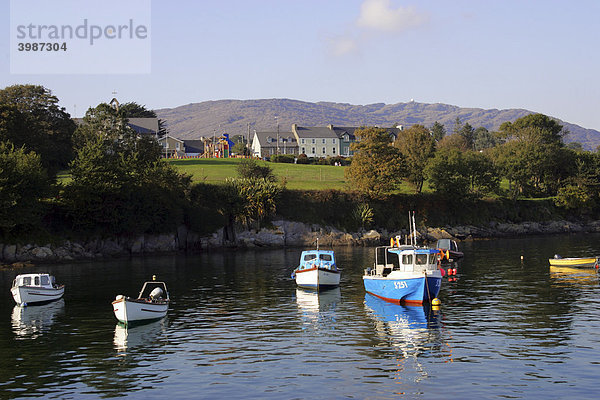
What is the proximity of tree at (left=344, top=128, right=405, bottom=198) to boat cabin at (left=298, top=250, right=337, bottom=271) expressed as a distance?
5827 cm

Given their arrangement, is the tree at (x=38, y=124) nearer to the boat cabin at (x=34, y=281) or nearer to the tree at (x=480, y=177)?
the boat cabin at (x=34, y=281)

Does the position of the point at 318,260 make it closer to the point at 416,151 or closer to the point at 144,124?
the point at 416,151

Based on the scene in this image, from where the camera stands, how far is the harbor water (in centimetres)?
2566

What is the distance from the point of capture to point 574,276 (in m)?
57.8

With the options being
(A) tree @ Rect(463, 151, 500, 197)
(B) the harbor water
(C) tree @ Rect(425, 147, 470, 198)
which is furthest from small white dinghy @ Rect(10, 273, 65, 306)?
(A) tree @ Rect(463, 151, 500, 197)

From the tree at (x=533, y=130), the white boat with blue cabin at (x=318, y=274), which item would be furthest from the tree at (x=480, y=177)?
the white boat with blue cabin at (x=318, y=274)

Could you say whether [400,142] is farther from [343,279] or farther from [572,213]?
[343,279]

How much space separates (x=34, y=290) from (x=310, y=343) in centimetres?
2725

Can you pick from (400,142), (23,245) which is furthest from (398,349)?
(400,142)

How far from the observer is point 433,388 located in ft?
82.3

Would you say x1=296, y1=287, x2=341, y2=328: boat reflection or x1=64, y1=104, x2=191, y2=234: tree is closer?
x1=296, y1=287, x2=341, y2=328: boat reflection

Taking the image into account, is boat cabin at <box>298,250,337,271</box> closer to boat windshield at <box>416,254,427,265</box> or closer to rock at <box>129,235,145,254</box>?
boat windshield at <box>416,254,427,265</box>

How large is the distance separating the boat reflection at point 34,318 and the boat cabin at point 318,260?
70.1 feet

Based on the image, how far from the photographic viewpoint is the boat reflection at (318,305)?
39.8 metres
